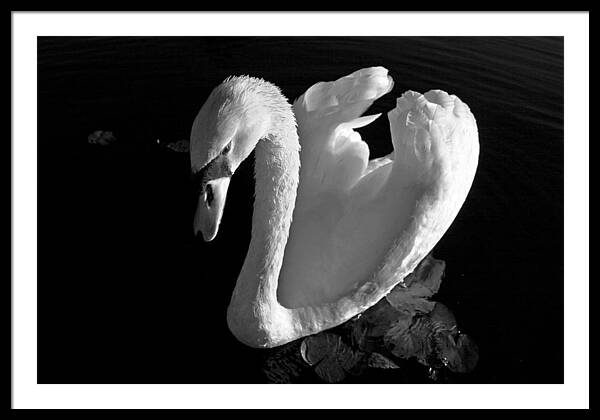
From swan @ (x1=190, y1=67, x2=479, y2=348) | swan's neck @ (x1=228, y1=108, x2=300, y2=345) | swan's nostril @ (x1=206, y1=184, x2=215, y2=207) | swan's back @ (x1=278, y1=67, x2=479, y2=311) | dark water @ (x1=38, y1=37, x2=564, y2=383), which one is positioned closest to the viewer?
swan's nostril @ (x1=206, y1=184, x2=215, y2=207)

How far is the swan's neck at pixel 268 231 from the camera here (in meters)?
3.16

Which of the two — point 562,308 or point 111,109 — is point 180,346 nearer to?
point 562,308

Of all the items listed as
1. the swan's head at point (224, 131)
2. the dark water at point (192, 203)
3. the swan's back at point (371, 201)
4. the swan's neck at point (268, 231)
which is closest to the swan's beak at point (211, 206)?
the swan's head at point (224, 131)

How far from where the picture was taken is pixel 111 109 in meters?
7.34

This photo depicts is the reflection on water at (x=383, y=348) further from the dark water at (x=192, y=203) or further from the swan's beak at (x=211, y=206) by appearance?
the swan's beak at (x=211, y=206)

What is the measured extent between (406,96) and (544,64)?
4.88 metres

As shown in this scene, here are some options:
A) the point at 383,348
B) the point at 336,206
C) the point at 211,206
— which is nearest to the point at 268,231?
the point at 211,206

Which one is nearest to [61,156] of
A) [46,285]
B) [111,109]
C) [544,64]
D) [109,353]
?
[111,109]

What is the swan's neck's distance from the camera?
3.16m

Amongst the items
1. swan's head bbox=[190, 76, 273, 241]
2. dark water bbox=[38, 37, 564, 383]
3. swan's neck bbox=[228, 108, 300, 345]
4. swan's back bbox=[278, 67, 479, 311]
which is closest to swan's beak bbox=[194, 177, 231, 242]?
swan's head bbox=[190, 76, 273, 241]

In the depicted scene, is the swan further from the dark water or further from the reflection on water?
the dark water

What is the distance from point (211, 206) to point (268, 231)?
56cm

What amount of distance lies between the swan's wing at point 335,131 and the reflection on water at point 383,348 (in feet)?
3.47

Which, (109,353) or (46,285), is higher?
(46,285)
